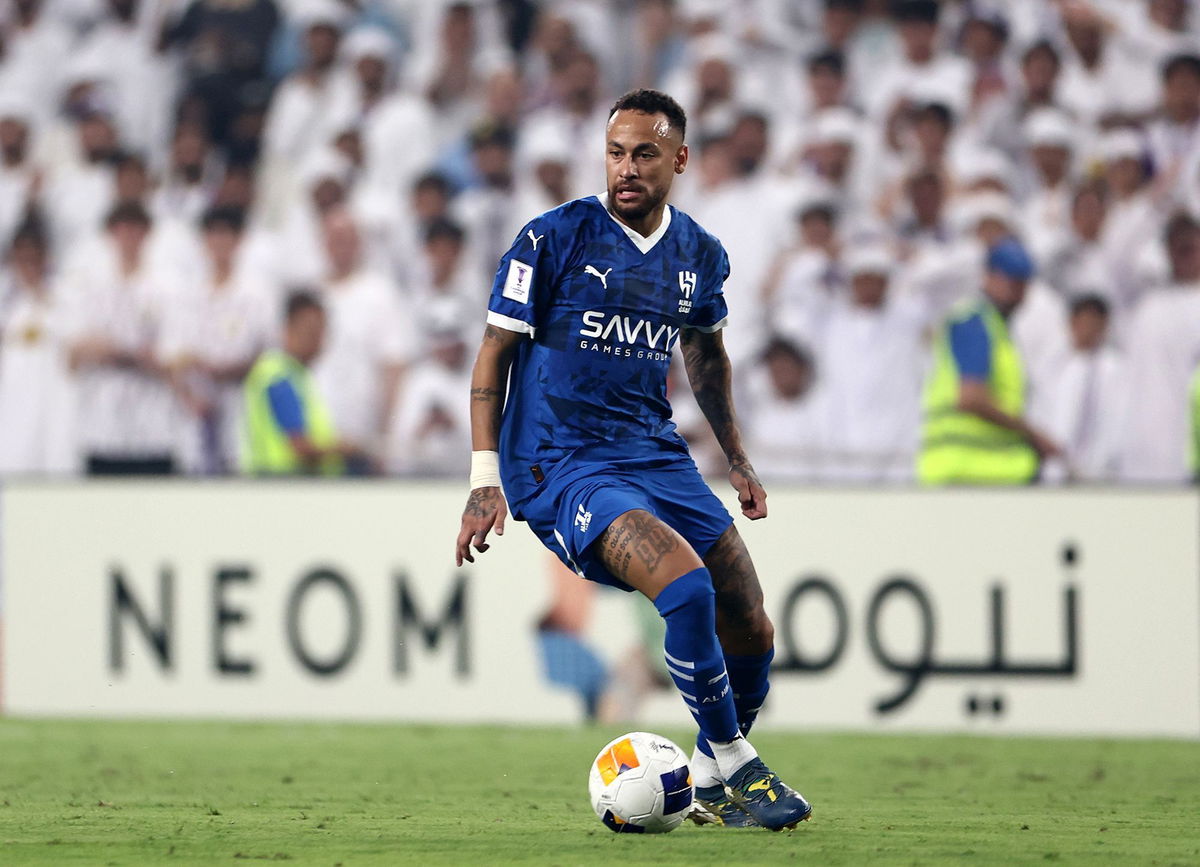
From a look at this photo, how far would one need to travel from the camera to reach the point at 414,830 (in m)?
5.30

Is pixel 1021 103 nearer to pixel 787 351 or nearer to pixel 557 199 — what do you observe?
pixel 787 351

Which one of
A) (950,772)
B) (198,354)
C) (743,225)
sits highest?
(743,225)

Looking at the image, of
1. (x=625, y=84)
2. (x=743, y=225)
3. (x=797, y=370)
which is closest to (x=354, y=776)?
(x=797, y=370)

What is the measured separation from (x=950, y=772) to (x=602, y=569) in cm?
313

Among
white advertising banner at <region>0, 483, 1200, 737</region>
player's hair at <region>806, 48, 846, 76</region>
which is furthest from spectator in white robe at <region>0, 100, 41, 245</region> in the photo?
player's hair at <region>806, 48, 846, 76</region>

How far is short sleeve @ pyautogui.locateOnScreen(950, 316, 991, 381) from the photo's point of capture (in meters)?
10.8

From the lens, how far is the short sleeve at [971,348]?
10836 mm

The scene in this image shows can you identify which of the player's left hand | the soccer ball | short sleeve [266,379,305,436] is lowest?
the soccer ball

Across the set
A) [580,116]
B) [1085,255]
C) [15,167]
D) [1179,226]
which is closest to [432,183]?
A: [580,116]

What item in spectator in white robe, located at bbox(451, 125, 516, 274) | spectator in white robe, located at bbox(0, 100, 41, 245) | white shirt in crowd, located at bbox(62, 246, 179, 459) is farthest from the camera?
spectator in white robe, located at bbox(0, 100, 41, 245)

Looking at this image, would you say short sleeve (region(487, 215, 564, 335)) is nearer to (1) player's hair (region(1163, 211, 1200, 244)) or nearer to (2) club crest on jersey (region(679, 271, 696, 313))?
(2) club crest on jersey (region(679, 271, 696, 313))

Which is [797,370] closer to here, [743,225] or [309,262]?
[743,225]

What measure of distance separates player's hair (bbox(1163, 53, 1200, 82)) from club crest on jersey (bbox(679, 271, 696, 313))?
7872 mm

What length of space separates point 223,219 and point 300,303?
1162 millimetres
